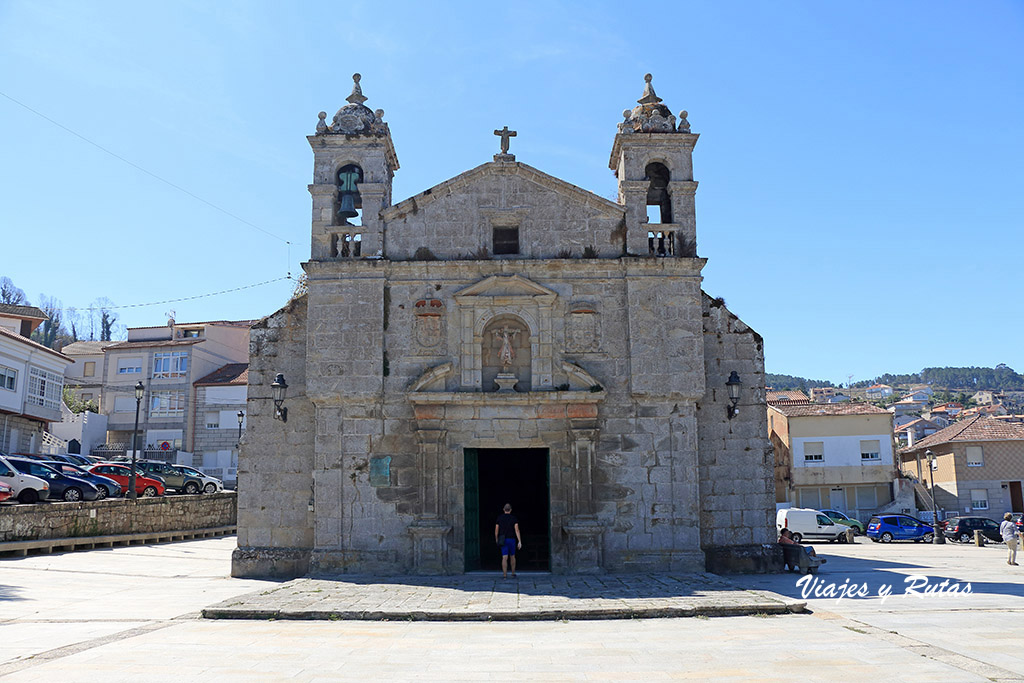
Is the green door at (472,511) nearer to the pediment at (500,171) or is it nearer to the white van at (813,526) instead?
the pediment at (500,171)

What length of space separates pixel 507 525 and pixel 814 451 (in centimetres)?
3332

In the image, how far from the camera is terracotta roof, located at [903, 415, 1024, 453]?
44.0 m

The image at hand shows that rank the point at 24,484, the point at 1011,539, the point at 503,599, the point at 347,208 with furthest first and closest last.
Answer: the point at 24,484
the point at 1011,539
the point at 347,208
the point at 503,599

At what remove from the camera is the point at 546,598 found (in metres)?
Result: 13.0

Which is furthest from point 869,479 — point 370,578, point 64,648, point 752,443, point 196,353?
point 64,648

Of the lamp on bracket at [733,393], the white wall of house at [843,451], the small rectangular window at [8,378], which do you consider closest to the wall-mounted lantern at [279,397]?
the lamp on bracket at [733,393]

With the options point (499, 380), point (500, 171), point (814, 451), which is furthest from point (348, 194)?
point (814, 451)

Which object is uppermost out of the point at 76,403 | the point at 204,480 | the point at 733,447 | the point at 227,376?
the point at 227,376

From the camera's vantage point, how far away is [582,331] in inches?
682

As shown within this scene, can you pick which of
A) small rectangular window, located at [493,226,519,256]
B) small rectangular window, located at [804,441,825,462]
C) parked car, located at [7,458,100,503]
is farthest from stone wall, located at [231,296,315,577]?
small rectangular window, located at [804,441,825,462]

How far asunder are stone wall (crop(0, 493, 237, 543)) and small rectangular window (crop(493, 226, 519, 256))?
1413 cm

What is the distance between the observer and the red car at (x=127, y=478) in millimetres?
29325

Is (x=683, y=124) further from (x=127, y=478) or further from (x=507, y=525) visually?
(x=127, y=478)

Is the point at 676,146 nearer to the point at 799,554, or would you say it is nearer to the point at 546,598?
the point at 799,554
